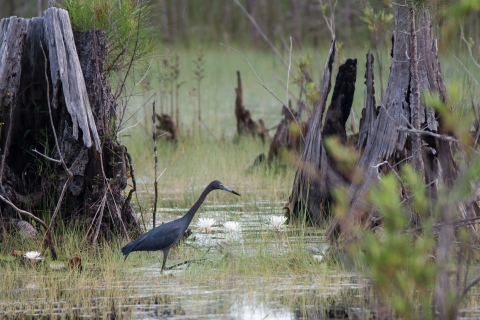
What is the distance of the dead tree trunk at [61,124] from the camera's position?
5016 mm

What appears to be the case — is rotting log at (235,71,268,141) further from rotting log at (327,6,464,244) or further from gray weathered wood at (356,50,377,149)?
rotting log at (327,6,464,244)

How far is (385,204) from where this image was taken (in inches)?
→ 106

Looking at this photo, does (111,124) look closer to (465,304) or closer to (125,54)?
(125,54)

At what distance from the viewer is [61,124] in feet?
16.9

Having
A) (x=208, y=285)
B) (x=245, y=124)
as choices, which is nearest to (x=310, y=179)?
(x=208, y=285)

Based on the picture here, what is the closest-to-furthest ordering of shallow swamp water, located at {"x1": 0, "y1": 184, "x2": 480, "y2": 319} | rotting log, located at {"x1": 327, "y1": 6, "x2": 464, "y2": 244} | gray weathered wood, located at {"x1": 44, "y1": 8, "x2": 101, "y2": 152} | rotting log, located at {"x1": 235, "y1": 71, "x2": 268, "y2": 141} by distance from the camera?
shallow swamp water, located at {"x1": 0, "y1": 184, "x2": 480, "y2": 319} → gray weathered wood, located at {"x1": 44, "y1": 8, "x2": 101, "y2": 152} → rotting log, located at {"x1": 327, "y1": 6, "x2": 464, "y2": 244} → rotting log, located at {"x1": 235, "y1": 71, "x2": 268, "y2": 141}

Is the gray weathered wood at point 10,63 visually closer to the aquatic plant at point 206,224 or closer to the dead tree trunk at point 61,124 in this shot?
the dead tree trunk at point 61,124

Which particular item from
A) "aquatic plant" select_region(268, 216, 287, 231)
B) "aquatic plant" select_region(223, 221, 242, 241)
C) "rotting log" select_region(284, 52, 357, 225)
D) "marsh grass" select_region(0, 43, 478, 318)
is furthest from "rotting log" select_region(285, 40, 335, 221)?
"aquatic plant" select_region(223, 221, 242, 241)

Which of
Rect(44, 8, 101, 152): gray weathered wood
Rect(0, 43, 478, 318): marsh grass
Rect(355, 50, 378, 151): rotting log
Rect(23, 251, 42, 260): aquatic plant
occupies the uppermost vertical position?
Rect(44, 8, 101, 152): gray weathered wood

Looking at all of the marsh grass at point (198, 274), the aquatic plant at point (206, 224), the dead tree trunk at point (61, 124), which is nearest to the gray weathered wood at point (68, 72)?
the dead tree trunk at point (61, 124)

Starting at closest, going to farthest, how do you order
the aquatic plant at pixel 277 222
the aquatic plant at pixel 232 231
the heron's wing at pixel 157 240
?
the heron's wing at pixel 157 240, the aquatic plant at pixel 232 231, the aquatic plant at pixel 277 222

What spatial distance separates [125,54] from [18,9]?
13.4m

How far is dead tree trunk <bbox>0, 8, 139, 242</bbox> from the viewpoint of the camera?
5.02 metres

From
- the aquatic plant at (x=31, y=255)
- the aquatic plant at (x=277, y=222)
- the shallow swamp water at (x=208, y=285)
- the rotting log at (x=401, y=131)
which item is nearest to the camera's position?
the shallow swamp water at (x=208, y=285)
